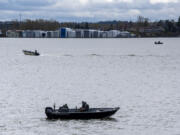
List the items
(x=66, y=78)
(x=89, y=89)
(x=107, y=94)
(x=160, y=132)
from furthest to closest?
1. (x=66, y=78)
2. (x=89, y=89)
3. (x=107, y=94)
4. (x=160, y=132)

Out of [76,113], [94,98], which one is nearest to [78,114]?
[76,113]

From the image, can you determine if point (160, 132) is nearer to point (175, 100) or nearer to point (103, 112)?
point (103, 112)

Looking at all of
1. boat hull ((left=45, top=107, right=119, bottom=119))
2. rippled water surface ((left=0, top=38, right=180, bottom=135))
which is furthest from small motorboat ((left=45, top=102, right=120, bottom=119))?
rippled water surface ((left=0, top=38, right=180, bottom=135))

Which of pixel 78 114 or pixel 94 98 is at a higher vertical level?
pixel 78 114

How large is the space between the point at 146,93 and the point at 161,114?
1484 cm

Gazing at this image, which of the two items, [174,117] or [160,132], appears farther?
[174,117]

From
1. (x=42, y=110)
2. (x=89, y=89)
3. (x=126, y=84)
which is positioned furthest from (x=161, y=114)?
(x=126, y=84)

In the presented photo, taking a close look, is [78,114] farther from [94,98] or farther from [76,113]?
[94,98]

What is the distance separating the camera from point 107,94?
68812mm

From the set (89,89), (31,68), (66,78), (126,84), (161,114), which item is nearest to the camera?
(161,114)

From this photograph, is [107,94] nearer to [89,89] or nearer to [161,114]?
[89,89]

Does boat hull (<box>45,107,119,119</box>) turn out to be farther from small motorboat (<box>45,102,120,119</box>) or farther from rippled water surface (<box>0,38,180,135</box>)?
rippled water surface (<box>0,38,180,135</box>)

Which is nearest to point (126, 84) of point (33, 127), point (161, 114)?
point (161, 114)

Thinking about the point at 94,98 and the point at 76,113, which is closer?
the point at 76,113
